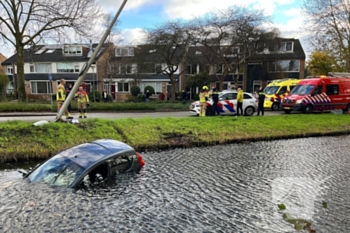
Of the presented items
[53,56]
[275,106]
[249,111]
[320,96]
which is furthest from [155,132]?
[53,56]

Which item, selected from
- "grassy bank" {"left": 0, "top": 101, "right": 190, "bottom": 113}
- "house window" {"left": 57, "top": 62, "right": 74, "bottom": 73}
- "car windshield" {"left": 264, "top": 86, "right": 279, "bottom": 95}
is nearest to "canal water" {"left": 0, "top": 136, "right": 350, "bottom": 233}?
"grassy bank" {"left": 0, "top": 101, "right": 190, "bottom": 113}

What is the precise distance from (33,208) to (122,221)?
5.57 feet

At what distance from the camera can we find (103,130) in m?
12.3

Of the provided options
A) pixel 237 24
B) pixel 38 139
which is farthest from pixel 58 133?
pixel 237 24

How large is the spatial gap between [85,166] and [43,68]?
45.2m

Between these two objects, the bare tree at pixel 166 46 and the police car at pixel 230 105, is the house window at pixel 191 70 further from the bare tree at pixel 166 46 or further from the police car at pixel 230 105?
the police car at pixel 230 105

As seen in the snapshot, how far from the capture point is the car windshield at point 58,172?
5852 millimetres

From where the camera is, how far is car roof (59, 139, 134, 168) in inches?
237

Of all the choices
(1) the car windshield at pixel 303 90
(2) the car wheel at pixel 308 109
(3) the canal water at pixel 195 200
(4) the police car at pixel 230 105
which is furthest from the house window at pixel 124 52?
(3) the canal water at pixel 195 200

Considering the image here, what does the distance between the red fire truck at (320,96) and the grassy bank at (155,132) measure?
3450mm

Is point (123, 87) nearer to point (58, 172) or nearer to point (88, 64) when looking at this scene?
point (88, 64)

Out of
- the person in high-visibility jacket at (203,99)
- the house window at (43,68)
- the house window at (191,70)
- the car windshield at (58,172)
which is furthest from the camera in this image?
the house window at (43,68)

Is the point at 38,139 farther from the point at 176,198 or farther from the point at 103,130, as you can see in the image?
the point at 176,198

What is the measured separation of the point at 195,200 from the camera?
232 inches
